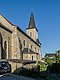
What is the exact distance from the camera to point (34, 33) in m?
87.4

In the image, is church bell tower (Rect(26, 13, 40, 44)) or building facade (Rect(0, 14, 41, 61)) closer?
building facade (Rect(0, 14, 41, 61))

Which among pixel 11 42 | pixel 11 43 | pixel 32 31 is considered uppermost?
pixel 32 31

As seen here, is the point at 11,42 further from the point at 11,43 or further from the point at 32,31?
the point at 32,31

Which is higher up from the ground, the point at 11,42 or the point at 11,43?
the point at 11,42

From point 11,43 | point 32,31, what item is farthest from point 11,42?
point 32,31

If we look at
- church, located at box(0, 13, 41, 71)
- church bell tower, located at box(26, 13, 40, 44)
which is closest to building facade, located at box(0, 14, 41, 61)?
church, located at box(0, 13, 41, 71)

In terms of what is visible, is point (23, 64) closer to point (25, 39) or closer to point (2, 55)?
point (2, 55)

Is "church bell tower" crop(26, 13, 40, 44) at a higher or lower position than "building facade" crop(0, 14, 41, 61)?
higher

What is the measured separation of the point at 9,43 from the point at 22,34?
952cm

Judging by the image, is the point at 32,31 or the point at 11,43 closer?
the point at 11,43

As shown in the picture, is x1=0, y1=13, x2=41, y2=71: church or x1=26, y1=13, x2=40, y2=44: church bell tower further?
x1=26, y1=13, x2=40, y2=44: church bell tower

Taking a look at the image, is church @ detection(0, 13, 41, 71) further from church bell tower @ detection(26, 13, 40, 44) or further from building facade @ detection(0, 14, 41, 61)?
church bell tower @ detection(26, 13, 40, 44)

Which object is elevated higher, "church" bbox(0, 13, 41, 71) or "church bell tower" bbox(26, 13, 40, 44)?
"church bell tower" bbox(26, 13, 40, 44)

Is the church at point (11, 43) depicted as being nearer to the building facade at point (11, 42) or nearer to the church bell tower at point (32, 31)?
the building facade at point (11, 42)
